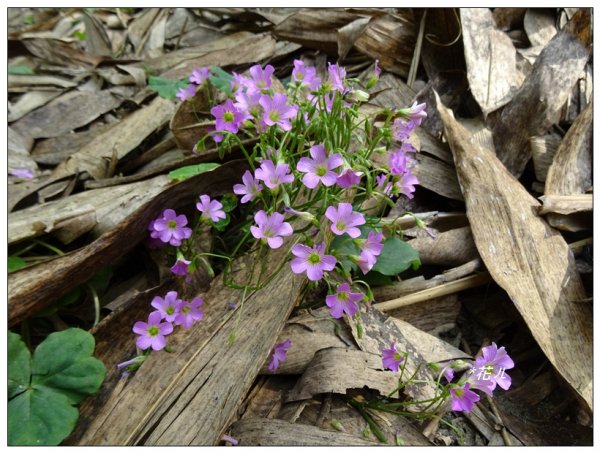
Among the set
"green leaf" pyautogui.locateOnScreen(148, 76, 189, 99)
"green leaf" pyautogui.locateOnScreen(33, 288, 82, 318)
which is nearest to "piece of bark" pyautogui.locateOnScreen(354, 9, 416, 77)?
"green leaf" pyautogui.locateOnScreen(148, 76, 189, 99)

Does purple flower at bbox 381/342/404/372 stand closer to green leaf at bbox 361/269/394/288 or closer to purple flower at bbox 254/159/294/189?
green leaf at bbox 361/269/394/288

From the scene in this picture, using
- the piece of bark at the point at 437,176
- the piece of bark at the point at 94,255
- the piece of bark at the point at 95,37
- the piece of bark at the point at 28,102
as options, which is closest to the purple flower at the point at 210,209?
the piece of bark at the point at 94,255

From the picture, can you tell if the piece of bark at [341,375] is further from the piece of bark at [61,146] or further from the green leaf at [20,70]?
the green leaf at [20,70]

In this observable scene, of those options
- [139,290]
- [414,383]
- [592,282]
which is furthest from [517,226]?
[139,290]

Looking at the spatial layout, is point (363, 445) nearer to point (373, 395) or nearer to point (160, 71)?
point (373, 395)

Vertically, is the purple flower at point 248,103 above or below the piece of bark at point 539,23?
below
